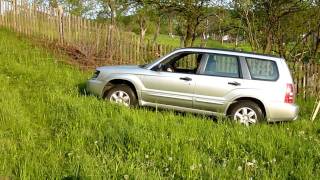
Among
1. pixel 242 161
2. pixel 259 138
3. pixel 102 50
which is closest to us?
pixel 242 161

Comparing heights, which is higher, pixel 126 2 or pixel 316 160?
pixel 126 2

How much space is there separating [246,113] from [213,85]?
859 mm

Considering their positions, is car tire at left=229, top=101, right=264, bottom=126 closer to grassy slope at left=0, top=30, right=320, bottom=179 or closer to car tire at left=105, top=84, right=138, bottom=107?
grassy slope at left=0, top=30, right=320, bottom=179

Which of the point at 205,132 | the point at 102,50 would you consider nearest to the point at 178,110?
the point at 205,132

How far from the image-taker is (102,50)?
15.3 m

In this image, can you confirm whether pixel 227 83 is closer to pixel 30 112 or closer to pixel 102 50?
pixel 30 112

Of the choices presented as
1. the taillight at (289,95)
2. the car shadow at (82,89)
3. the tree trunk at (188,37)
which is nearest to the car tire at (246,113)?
the taillight at (289,95)

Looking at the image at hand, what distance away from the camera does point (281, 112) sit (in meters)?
8.38

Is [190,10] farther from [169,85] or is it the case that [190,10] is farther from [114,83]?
[169,85]

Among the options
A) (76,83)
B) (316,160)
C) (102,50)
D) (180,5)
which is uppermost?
(180,5)

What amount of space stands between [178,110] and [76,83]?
11.8 ft

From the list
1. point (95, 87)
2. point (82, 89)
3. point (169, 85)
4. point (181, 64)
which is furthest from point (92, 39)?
point (169, 85)

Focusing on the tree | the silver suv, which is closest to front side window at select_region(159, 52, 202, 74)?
the silver suv

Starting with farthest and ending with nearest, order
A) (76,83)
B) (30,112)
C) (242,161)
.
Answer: (76,83) → (30,112) → (242,161)
